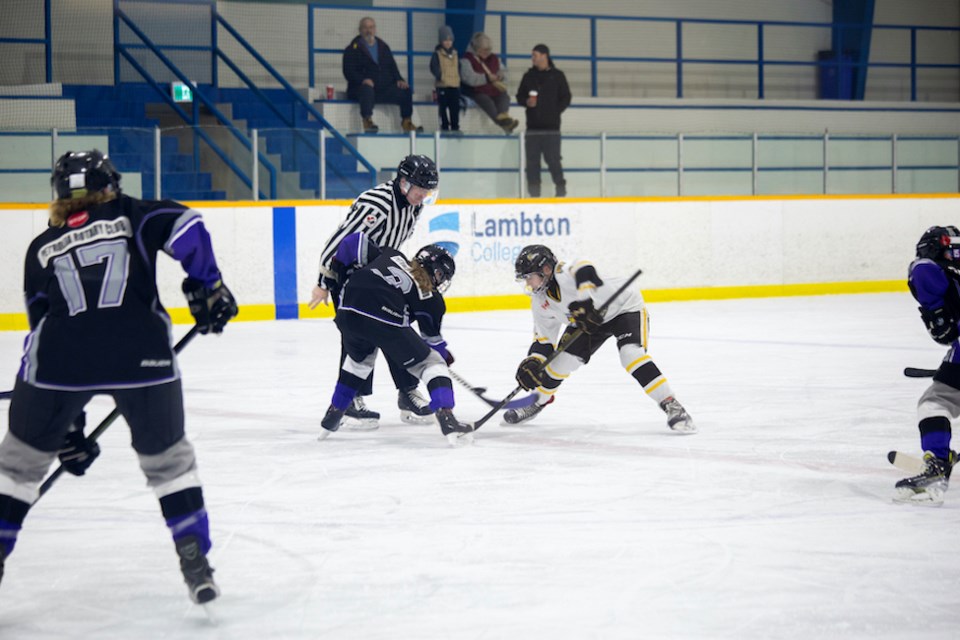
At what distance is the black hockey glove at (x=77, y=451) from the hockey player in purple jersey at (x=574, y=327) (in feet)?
8.17

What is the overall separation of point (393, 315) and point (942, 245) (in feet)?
7.48

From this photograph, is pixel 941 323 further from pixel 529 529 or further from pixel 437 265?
pixel 437 265

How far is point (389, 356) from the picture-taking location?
5.55 m

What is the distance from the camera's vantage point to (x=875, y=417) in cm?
602

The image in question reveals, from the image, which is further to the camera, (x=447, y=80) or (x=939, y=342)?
(x=447, y=80)

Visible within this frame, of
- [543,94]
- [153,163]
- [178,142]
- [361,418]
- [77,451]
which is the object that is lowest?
[361,418]

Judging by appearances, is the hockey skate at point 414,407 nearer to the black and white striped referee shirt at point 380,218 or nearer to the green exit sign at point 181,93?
the black and white striped referee shirt at point 380,218

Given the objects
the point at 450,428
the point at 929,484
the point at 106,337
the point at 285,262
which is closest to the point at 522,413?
the point at 450,428

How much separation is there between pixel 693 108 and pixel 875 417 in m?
10.9

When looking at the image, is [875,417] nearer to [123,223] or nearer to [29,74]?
[123,223]

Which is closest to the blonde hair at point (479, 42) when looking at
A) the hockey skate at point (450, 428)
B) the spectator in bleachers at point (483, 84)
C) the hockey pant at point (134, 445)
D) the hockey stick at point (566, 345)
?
the spectator in bleachers at point (483, 84)

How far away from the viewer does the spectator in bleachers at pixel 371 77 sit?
13.6m

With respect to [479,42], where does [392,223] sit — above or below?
below

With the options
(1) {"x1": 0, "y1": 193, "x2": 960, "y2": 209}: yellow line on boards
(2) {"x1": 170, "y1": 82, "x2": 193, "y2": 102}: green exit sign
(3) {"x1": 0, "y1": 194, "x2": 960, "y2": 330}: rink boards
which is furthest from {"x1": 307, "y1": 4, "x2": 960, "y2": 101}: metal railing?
(3) {"x1": 0, "y1": 194, "x2": 960, "y2": 330}: rink boards
